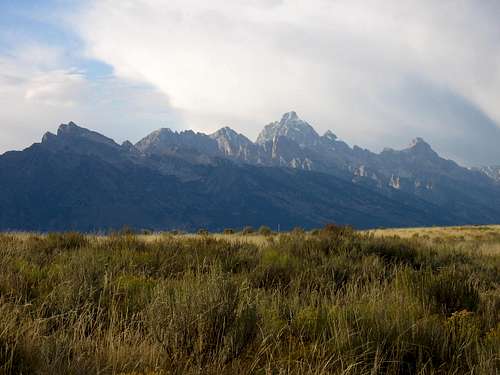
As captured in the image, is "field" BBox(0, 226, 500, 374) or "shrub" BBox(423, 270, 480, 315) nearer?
"field" BBox(0, 226, 500, 374)

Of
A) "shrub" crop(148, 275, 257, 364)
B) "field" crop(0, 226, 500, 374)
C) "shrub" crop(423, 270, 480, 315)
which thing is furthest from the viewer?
"shrub" crop(423, 270, 480, 315)

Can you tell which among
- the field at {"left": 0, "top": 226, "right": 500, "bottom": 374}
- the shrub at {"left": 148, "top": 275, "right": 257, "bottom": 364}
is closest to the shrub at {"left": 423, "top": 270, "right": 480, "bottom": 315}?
the field at {"left": 0, "top": 226, "right": 500, "bottom": 374}

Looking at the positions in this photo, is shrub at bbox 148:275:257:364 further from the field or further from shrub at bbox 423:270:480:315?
shrub at bbox 423:270:480:315

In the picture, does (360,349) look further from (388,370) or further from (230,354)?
(230,354)

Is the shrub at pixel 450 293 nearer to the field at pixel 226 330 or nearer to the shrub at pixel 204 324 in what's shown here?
the field at pixel 226 330

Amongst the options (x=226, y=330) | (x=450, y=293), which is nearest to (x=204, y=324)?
(x=226, y=330)

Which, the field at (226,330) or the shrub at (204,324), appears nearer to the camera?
the field at (226,330)

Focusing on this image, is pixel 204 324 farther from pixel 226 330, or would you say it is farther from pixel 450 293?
pixel 450 293

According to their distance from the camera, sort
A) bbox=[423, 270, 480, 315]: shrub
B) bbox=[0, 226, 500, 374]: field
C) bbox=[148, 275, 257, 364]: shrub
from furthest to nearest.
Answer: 1. bbox=[423, 270, 480, 315]: shrub
2. bbox=[148, 275, 257, 364]: shrub
3. bbox=[0, 226, 500, 374]: field

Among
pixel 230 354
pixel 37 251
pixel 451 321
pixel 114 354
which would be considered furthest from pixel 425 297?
Answer: pixel 37 251

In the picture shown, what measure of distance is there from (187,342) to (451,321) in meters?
2.80

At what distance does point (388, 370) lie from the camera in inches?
149

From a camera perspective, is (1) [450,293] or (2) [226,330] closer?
(2) [226,330]

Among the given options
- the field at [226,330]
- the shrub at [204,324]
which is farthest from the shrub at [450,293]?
the shrub at [204,324]
